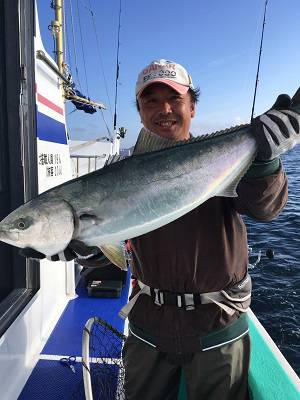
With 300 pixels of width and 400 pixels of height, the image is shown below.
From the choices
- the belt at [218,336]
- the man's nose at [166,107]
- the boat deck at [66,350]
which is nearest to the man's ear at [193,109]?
the man's nose at [166,107]

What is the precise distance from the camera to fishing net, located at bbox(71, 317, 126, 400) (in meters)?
3.07

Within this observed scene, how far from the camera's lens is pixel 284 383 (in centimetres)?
282

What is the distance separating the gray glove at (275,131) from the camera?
2211mm

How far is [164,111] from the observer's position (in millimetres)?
2607

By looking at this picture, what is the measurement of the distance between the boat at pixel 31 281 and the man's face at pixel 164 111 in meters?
1.45

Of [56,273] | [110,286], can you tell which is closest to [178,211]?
[56,273]

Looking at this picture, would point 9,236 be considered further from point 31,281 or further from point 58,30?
point 58,30

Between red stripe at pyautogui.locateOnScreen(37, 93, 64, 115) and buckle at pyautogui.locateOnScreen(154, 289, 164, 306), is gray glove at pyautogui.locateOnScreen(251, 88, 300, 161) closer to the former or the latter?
buckle at pyautogui.locateOnScreen(154, 289, 164, 306)

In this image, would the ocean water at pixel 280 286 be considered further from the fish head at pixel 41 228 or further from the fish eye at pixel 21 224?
the fish eye at pixel 21 224

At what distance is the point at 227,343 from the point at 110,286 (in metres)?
3.09

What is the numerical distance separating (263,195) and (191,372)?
1.29 meters

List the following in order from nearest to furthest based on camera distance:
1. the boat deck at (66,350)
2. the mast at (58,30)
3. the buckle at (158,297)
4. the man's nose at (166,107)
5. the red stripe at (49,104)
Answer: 1. the buckle at (158,297)
2. the man's nose at (166,107)
3. the boat deck at (66,350)
4. the red stripe at (49,104)
5. the mast at (58,30)

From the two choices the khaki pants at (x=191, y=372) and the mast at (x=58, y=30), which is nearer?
the khaki pants at (x=191, y=372)

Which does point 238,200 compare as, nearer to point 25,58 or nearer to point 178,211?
point 178,211
